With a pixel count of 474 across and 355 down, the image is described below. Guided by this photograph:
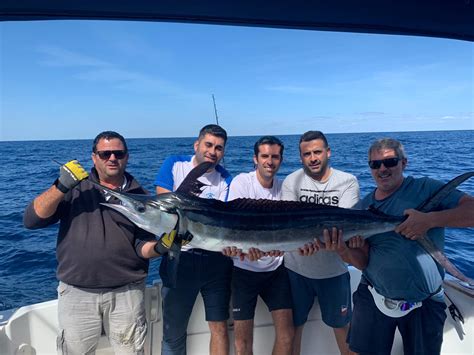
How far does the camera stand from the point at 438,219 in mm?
1921

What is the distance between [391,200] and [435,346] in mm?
971

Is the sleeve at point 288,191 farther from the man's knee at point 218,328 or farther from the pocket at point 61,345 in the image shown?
the pocket at point 61,345

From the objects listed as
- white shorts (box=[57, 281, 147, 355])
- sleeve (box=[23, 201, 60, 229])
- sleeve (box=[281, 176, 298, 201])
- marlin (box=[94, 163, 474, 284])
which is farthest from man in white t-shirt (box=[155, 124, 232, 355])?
sleeve (box=[23, 201, 60, 229])

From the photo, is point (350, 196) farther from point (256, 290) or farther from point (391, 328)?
point (256, 290)

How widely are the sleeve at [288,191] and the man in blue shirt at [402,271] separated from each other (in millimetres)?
611

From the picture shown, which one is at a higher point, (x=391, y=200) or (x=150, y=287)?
(x=391, y=200)

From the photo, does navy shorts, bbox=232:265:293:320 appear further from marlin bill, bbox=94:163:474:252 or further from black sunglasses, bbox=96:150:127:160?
black sunglasses, bbox=96:150:127:160

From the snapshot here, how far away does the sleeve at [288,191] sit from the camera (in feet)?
8.59

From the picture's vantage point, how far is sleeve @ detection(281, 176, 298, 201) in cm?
262

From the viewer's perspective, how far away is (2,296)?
507 cm

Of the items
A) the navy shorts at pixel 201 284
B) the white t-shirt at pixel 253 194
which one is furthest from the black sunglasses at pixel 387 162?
the navy shorts at pixel 201 284

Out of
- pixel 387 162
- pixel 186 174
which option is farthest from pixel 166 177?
pixel 387 162

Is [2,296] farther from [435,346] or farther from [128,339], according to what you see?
[435,346]

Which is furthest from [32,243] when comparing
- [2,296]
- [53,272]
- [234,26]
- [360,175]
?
[360,175]
